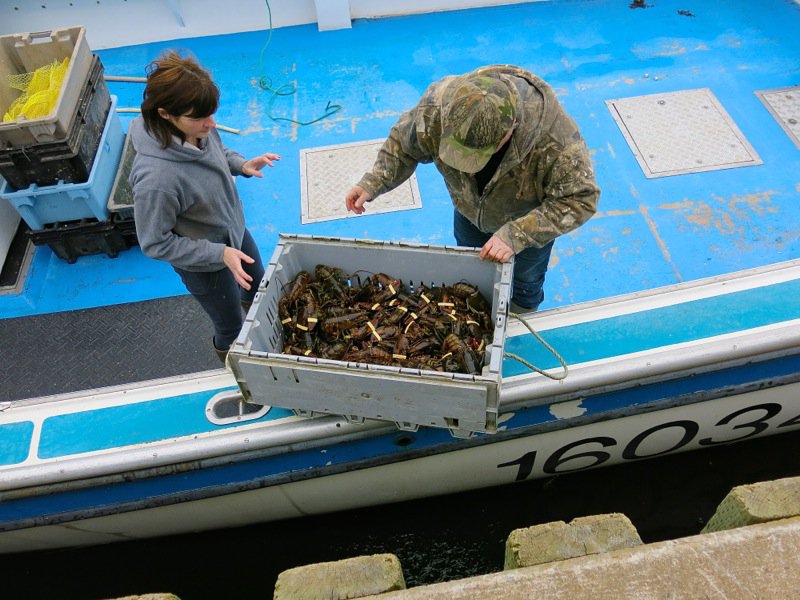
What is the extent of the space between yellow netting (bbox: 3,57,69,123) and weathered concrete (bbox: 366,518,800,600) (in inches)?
138

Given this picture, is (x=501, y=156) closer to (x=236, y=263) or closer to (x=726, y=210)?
(x=236, y=263)

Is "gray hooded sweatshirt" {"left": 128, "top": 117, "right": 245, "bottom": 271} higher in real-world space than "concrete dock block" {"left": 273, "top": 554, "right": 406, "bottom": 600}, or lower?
higher

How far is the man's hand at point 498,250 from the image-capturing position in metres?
2.00

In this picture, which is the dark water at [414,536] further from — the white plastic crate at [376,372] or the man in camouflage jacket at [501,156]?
the man in camouflage jacket at [501,156]

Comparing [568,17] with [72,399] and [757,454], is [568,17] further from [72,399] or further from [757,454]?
[72,399]

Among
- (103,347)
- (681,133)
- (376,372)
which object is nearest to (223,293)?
(376,372)

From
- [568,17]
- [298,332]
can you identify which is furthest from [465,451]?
[568,17]

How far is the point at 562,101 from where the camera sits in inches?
179

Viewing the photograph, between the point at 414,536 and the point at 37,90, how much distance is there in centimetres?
362

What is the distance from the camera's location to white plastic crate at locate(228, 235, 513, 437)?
5.48 feet

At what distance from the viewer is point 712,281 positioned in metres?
2.36

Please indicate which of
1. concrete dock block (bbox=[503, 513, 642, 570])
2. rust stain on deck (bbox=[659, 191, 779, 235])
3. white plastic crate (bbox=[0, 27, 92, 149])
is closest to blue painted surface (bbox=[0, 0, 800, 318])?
rust stain on deck (bbox=[659, 191, 779, 235])

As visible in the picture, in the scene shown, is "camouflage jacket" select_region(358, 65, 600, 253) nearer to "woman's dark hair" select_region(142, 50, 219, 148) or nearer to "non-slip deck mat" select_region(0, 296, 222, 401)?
"woman's dark hair" select_region(142, 50, 219, 148)

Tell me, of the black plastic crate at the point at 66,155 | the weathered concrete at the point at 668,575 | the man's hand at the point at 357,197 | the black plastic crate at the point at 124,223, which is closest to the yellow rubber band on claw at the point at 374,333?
the man's hand at the point at 357,197
